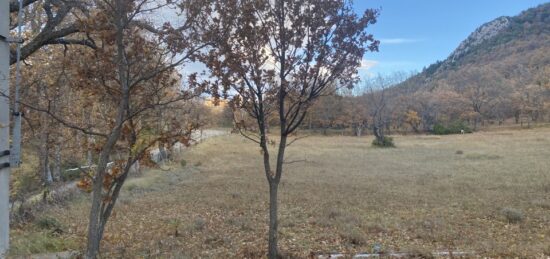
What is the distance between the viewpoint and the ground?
26.9 ft

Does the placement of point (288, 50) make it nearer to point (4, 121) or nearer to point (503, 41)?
point (4, 121)

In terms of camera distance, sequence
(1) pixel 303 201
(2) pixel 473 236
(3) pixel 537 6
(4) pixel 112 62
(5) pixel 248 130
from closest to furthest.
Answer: (4) pixel 112 62 → (5) pixel 248 130 → (2) pixel 473 236 → (1) pixel 303 201 → (3) pixel 537 6

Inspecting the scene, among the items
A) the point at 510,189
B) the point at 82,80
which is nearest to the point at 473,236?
the point at 510,189

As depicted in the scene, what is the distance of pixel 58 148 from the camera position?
48.1 feet

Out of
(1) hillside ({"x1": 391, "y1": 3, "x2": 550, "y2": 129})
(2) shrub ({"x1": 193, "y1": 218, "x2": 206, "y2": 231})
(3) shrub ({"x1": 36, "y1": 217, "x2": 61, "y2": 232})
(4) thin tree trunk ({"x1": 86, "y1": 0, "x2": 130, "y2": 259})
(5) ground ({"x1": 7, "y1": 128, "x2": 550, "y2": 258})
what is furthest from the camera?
(1) hillside ({"x1": 391, "y1": 3, "x2": 550, "y2": 129})

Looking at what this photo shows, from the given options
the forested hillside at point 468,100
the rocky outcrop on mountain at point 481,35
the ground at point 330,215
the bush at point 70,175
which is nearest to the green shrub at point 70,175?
the bush at point 70,175

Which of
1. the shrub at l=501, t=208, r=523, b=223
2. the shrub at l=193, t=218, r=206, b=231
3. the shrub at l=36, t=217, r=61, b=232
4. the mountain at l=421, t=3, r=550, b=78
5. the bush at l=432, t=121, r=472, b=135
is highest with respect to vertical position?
the mountain at l=421, t=3, r=550, b=78

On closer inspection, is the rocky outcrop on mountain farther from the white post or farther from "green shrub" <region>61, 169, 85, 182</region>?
the white post

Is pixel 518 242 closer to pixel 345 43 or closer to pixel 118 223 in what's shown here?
pixel 345 43

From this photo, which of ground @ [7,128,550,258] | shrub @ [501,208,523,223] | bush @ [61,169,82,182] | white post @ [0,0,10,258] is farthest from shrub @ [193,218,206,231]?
bush @ [61,169,82,182]

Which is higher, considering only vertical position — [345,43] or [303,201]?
[345,43]

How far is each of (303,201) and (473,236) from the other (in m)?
5.84

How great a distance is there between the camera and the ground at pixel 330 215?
8.21 meters

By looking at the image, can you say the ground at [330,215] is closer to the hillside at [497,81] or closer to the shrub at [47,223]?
the shrub at [47,223]
